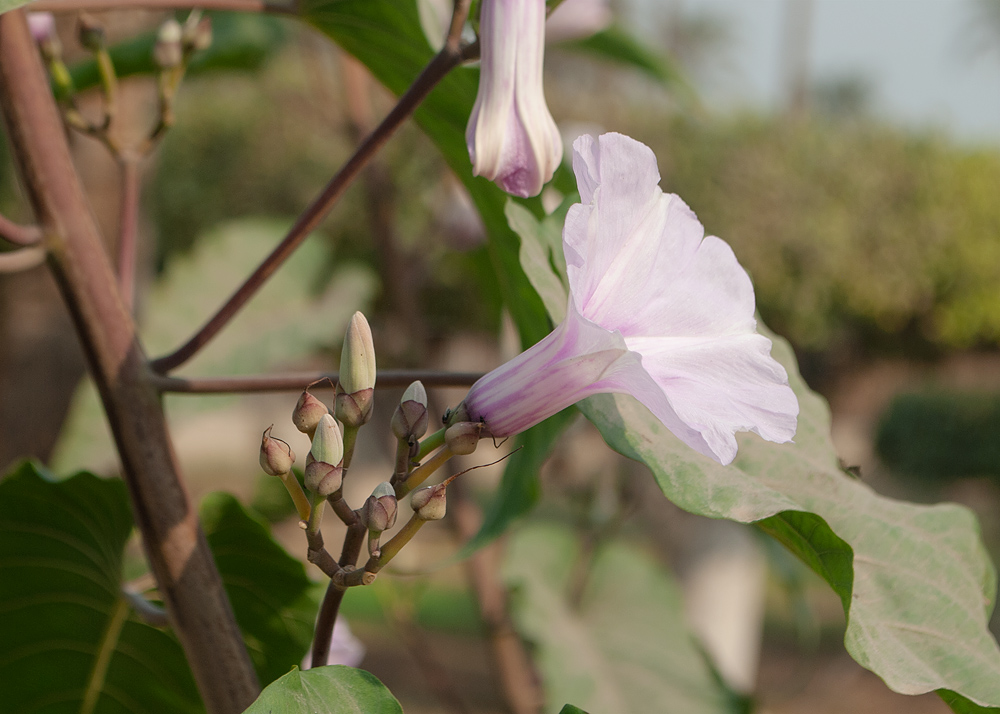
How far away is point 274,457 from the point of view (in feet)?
1.06

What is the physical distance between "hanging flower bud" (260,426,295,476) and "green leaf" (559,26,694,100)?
0.75 meters

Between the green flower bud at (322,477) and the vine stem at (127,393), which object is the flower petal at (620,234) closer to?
the green flower bud at (322,477)

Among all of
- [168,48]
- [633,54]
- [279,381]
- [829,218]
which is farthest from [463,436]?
[829,218]

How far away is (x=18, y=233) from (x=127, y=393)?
0.29 feet

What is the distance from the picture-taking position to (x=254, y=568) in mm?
522

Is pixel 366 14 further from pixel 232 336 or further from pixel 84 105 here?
pixel 84 105

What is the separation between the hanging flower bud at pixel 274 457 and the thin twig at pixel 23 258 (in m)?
0.17

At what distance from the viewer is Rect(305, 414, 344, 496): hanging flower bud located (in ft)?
1.05

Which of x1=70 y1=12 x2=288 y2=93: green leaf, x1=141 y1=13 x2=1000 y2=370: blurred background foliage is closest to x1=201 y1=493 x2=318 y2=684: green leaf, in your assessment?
x1=70 y1=12 x2=288 y2=93: green leaf

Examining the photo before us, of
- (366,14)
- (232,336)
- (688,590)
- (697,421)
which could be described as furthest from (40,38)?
(688,590)

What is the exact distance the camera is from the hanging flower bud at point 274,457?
32 centimetres

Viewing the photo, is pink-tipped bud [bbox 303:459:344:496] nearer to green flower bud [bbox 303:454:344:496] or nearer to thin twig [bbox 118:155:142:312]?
green flower bud [bbox 303:454:344:496]

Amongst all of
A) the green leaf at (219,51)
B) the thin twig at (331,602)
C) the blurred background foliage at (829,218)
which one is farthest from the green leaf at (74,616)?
the blurred background foliage at (829,218)

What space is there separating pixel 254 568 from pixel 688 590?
196 centimetres
